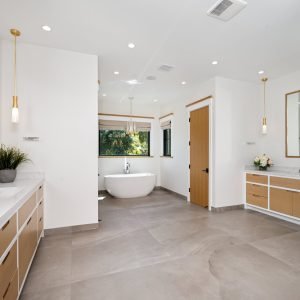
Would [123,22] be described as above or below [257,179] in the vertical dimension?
above

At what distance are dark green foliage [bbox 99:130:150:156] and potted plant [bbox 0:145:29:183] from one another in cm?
351

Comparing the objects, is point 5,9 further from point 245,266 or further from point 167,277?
point 245,266

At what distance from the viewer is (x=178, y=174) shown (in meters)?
5.76

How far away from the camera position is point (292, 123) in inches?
159

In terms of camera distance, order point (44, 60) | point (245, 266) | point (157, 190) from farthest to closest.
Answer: point (157, 190)
point (44, 60)
point (245, 266)

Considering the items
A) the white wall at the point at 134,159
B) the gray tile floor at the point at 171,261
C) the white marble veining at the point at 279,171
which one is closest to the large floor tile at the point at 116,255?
the gray tile floor at the point at 171,261

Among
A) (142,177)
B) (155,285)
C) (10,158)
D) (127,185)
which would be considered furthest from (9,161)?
(142,177)

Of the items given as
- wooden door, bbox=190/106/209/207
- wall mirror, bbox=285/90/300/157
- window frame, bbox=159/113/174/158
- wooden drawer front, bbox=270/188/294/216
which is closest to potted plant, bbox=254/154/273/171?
wall mirror, bbox=285/90/300/157

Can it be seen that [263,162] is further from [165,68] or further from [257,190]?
[165,68]

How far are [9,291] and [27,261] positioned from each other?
57 centimetres

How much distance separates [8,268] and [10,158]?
173 centimetres

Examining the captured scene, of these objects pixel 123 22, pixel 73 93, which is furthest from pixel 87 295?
pixel 123 22

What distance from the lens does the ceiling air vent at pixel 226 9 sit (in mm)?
2105

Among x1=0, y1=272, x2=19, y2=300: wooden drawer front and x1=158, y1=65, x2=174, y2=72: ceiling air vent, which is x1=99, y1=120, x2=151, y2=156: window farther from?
x1=0, y1=272, x2=19, y2=300: wooden drawer front
